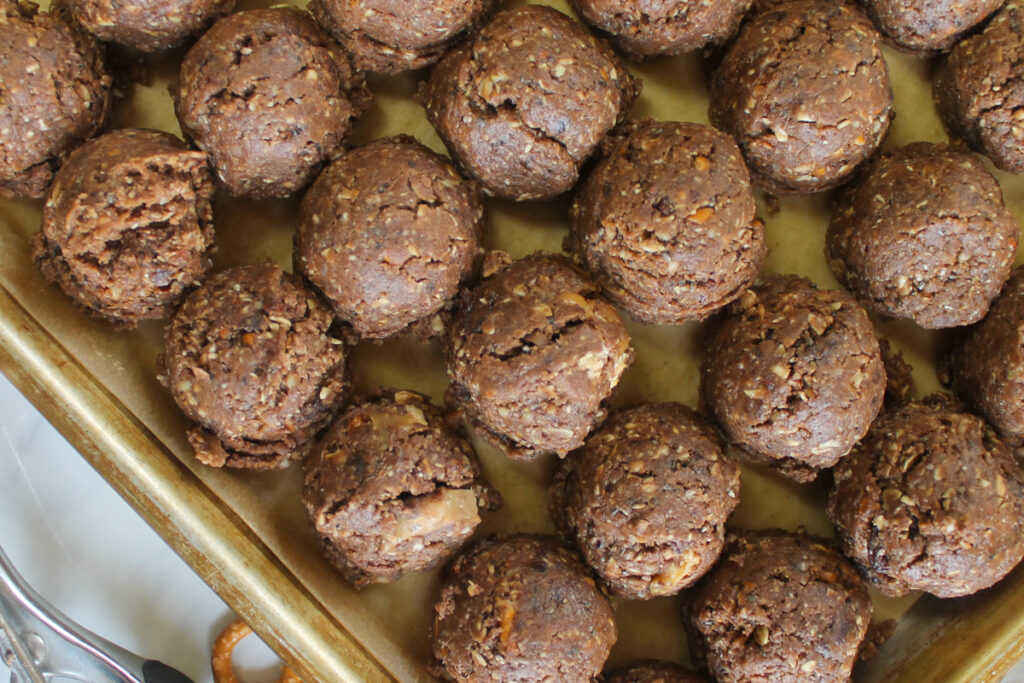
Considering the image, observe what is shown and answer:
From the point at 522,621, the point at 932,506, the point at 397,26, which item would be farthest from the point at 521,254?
the point at 932,506

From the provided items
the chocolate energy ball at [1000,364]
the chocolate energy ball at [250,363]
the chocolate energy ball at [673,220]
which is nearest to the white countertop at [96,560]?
the chocolate energy ball at [250,363]

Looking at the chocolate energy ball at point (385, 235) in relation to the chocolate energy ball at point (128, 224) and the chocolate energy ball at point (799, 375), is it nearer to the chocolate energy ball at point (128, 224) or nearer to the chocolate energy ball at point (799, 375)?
the chocolate energy ball at point (128, 224)

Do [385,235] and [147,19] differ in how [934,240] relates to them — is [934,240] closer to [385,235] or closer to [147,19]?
[385,235]

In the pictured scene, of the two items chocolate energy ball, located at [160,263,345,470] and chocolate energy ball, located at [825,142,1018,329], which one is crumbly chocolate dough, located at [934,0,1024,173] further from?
chocolate energy ball, located at [160,263,345,470]

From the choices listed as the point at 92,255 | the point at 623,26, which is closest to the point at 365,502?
the point at 92,255

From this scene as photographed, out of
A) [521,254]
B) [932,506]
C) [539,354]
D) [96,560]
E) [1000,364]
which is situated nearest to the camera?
[539,354]
